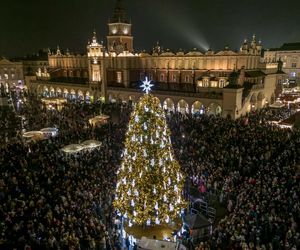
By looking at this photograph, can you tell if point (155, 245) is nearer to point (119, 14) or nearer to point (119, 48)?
point (119, 48)

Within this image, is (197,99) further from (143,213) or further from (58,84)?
(58,84)

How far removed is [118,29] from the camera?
58.1 meters

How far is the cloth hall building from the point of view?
36.2m

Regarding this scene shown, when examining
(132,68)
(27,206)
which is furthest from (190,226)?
(132,68)

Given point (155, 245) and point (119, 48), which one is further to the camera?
point (119, 48)

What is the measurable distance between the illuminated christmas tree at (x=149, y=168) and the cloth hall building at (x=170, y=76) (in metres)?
23.1

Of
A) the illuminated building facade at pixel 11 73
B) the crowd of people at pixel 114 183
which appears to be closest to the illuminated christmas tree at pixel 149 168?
the crowd of people at pixel 114 183

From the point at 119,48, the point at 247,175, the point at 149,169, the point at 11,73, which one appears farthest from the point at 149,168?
the point at 11,73

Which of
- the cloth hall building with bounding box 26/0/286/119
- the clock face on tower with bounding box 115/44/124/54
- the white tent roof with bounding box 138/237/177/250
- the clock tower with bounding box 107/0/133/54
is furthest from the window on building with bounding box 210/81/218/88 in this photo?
the white tent roof with bounding box 138/237/177/250

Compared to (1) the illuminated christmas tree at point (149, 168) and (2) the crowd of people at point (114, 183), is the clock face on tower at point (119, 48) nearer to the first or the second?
(2) the crowd of people at point (114, 183)

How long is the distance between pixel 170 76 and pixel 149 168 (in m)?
39.0

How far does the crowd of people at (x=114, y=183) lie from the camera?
11266mm

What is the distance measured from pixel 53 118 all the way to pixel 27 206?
1997 centimetres

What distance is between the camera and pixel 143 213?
38.7ft
